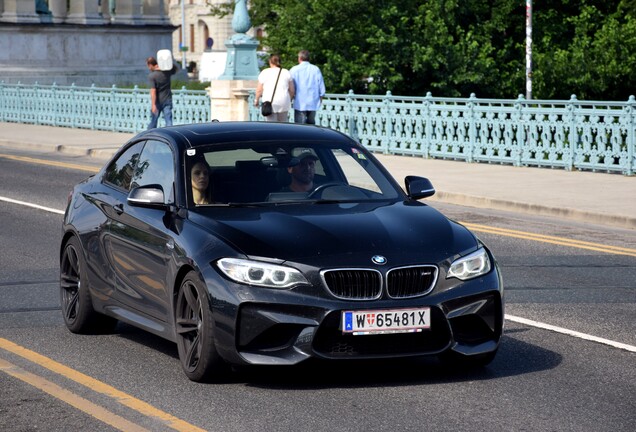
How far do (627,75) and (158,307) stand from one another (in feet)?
98.4

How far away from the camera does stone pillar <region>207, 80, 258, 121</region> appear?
1224 inches

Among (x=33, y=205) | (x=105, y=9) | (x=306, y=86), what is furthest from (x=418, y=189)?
(x=105, y=9)

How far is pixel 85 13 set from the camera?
63781 mm

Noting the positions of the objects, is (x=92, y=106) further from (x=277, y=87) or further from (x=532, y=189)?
(x=532, y=189)

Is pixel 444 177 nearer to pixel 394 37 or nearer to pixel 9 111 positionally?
pixel 394 37

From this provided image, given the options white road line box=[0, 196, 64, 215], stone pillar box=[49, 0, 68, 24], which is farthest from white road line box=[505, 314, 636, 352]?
stone pillar box=[49, 0, 68, 24]

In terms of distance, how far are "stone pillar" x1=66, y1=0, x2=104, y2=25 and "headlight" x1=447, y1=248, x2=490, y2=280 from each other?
57.3 m

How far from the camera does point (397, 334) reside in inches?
289

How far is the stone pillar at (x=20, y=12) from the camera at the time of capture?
2350 inches

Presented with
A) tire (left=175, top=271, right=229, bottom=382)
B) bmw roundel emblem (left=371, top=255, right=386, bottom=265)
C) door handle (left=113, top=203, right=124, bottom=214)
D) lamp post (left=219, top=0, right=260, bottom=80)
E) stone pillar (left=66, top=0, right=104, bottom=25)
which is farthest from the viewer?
stone pillar (left=66, top=0, right=104, bottom=25)

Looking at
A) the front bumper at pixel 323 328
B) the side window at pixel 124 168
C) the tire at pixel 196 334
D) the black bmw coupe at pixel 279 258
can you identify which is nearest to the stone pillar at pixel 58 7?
the side window at pixel 124 168

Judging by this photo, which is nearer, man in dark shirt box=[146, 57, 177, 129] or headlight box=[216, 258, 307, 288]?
headlight box=[216, 258, 307, 288]

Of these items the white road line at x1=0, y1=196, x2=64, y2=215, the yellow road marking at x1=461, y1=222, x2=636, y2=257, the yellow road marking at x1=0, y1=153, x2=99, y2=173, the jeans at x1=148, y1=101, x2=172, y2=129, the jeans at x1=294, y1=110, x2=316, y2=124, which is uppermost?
the jeans at x1=294, y1=110, x2=316, y2=124

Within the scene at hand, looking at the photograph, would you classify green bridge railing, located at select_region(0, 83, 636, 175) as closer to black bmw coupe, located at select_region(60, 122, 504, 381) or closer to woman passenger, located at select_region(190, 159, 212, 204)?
black bmw coupe, located at select_region(60, 122, 504, 381)
